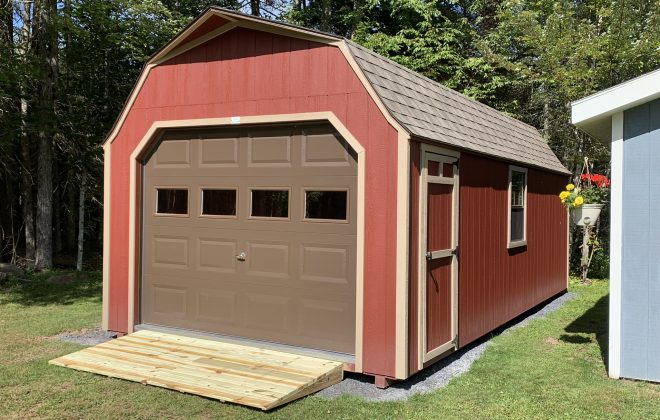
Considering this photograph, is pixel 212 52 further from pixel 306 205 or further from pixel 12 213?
pixel 12 213

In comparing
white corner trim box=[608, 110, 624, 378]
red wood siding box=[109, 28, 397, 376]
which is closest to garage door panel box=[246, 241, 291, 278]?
red wood siding box=[109, 28, 397, 376]

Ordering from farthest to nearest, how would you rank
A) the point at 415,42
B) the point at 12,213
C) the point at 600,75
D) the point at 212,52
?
1. the point at 415,42
2. the point at 12,213
3. the point at 600,75
4. the point at 212,52

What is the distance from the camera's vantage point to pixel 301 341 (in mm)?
5637

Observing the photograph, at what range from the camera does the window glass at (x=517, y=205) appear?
26.9 feet

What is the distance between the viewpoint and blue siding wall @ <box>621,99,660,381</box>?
5.18 metres

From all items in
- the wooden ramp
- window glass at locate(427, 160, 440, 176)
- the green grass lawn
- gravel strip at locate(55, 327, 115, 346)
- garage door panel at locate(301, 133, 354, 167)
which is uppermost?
garage door panel at locate(301, 133, 354, 167)

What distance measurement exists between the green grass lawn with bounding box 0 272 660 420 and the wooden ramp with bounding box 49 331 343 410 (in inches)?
3.5

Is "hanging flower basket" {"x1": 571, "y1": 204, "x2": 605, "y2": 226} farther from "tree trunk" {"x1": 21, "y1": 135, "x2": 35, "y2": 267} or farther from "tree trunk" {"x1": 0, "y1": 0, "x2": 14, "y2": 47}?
"tree trunk" {"x1": 21, "y1": 135, "x2": 35, "y2": 267}

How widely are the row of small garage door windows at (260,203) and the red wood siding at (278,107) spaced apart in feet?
1.36

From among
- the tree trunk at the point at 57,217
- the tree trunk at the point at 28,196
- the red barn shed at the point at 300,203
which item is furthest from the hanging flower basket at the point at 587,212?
the tree trunk at the point at 57,217

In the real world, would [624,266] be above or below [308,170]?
below

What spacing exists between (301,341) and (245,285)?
85 centimetres

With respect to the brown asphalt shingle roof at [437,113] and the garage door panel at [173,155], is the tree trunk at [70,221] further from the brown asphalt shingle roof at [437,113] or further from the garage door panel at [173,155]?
the brown asphalt shingle roof at [437,113]

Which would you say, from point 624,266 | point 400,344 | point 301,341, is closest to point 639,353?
point 624,266
